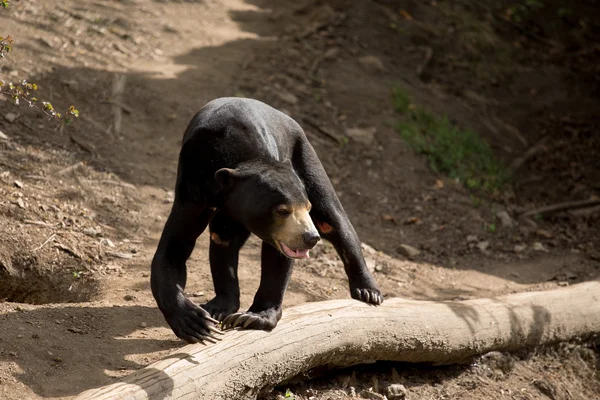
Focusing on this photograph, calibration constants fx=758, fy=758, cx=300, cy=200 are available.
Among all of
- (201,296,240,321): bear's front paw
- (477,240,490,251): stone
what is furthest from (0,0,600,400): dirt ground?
(201,296,240,321): bear's front paw

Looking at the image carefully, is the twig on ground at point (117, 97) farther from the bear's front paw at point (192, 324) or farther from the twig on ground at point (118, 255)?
the bear's front paw at point (192, 324)

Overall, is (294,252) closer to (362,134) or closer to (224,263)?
(224,263)

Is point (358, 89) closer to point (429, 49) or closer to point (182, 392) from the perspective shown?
point (429, 49)

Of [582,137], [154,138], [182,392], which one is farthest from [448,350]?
[582,137]

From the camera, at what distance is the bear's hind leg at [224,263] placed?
5086 millimetres

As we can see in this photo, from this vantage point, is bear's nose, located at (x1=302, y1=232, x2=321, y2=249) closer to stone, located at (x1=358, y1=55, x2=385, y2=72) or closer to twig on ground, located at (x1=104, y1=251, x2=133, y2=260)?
twig on ground, located at (x1=104, y1=251, x2=133, y2=260)

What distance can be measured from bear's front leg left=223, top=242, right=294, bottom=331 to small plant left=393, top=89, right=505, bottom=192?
4850mm

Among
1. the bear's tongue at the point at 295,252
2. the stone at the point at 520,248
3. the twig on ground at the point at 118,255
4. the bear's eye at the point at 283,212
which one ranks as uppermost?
the bear's eye at the point at 283,212

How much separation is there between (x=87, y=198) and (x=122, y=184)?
1.63 ft

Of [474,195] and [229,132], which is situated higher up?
[229,132]

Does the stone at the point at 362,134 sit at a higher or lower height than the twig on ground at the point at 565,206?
higher

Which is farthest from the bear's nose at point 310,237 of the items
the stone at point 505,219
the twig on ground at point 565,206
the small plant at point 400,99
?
the small plant at point 400,99

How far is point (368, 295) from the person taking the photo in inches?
209

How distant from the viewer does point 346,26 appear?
11.5 meters
